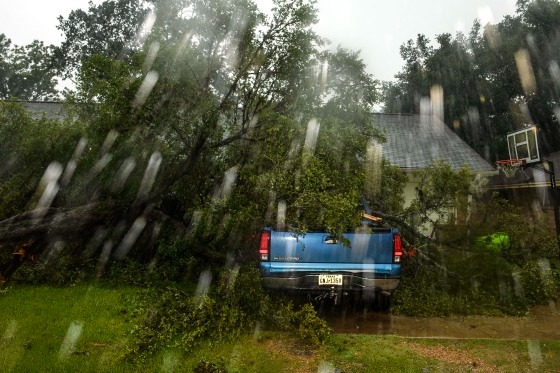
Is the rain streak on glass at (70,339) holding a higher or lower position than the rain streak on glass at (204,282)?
lower

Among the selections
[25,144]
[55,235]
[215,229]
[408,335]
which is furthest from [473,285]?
[25,144]

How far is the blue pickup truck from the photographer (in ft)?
18.9

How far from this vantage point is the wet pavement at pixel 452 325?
559cm

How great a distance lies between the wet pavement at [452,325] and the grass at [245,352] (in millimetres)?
470

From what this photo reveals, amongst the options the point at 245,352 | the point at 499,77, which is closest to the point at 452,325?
the point at 245,352

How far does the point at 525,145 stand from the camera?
491 inches

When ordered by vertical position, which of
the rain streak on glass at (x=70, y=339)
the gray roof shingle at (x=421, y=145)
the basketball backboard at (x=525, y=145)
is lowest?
the rain streak on glass at (x=70, y=339)

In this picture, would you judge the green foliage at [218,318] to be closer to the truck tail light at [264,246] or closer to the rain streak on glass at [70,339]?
the truck tail light at [264,246]

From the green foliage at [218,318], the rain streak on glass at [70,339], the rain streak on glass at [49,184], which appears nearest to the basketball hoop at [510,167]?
the green foliage at [218,318]

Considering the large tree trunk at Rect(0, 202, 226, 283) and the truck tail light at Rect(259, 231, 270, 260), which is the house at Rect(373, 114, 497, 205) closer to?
the large tree trunk at Rect(0, 202, 226, 283)

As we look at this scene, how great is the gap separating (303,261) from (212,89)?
425cm

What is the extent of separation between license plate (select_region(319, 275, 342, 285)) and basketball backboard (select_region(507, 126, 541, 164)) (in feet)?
28.7

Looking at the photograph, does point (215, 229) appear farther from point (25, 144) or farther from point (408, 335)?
point (25, 144)

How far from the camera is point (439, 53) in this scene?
24672 millimetres
